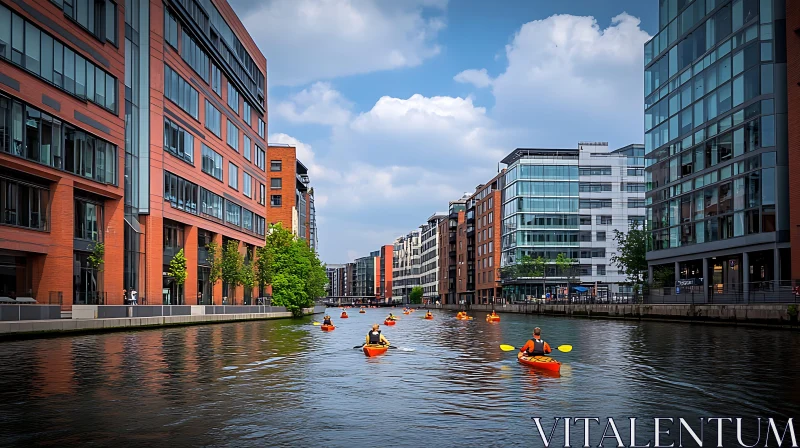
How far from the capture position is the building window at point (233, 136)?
8106 cm

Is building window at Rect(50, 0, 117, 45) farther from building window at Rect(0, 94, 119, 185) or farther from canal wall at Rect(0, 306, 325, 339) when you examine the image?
canal wall at Rect(0, 306, 325, 339)

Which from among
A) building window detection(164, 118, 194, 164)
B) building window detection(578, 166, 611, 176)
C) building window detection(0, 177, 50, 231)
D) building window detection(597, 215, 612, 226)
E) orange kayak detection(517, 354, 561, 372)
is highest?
building window detection(578, 166, 611, 176)

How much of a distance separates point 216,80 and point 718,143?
47.1 meters

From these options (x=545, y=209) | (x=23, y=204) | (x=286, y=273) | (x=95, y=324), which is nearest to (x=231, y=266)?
(x=286, y=273)

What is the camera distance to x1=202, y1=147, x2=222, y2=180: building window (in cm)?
7225

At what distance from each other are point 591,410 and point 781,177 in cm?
4868

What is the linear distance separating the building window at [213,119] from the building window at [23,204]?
1113 inches

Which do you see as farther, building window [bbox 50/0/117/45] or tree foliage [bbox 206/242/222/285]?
tree foliage [bbox 206/242/222/285]

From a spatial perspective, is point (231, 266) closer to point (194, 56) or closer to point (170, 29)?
point (194, 56)

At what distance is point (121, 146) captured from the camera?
5434 centimetres

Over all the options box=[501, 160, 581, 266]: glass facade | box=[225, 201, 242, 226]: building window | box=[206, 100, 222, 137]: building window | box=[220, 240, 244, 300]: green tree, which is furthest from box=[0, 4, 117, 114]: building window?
box=[501, 160, 581, 266]: glass facade

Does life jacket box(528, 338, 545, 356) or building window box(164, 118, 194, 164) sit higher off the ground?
building window box(164, 118, 194, 164)

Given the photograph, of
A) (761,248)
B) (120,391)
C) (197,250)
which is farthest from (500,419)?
(197,250)

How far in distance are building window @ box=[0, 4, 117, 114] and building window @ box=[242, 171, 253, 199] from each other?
1297 inches
